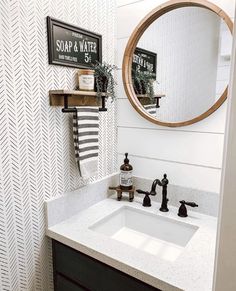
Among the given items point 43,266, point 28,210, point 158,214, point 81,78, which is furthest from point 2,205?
point 158,214

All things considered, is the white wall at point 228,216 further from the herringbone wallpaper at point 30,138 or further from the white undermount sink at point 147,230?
the herringbone wallpaper at point 30,138

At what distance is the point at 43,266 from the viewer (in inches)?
45.2

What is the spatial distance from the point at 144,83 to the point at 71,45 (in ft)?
1.53

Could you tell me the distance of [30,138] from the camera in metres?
1.02

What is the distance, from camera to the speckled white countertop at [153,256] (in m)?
0.82

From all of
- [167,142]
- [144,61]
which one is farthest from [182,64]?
[167,142]

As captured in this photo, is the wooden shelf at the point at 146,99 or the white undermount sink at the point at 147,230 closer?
the white undermount sink at the point at 147,230

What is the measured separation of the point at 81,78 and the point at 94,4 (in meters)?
0.43

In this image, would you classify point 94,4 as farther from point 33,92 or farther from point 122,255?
point 122,255

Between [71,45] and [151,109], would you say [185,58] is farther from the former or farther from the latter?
[71,45]

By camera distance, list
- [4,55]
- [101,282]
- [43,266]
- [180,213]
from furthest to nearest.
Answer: [180,213]
[43,266]
[101,282]
[4,55]

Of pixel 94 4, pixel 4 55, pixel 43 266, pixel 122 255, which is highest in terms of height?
pixel 94 4

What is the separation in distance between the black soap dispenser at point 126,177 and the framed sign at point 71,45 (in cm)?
62

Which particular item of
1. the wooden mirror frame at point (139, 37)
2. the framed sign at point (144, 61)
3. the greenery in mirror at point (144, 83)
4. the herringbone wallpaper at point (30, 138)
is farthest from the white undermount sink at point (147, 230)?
the framed sign at point (144, 61)
